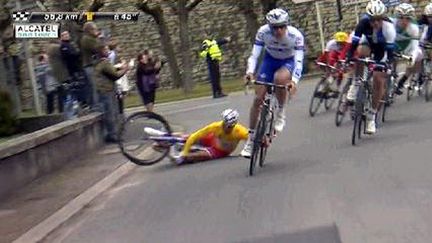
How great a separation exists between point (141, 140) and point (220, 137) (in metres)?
1.22

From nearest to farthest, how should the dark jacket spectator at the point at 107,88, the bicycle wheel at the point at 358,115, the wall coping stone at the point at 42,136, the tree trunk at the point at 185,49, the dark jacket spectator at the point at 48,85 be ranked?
the wall coping stone at the point at 42,136 → the bicycle wheel at the point at 358,115 → the dark jacket spectator at the point at 107,88 → the dark jacket spectator at the point at 48,85 → the tree trunk at the point at 185,49

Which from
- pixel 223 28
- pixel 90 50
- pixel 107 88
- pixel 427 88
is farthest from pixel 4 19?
pixel 223 28

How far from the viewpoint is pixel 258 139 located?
13.0 metres

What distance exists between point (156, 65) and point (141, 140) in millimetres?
9551

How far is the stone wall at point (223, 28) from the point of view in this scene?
51.5 meters

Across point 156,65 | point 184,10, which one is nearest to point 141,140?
point 156,65

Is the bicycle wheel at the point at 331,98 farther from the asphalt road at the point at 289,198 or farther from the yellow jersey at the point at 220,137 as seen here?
the yellow jersey at the point at 220,137

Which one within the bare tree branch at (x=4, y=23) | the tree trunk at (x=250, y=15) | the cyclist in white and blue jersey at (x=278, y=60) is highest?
the cyclist in white and blue jersey at (x=278, y=60)

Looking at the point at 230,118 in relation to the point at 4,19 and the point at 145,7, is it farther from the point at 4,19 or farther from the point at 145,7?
the point at 145,7

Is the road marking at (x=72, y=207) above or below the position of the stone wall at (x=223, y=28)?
above

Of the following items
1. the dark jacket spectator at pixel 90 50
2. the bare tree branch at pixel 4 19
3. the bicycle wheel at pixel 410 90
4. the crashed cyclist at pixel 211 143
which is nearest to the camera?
the crashed cyclist at pixel 211 143

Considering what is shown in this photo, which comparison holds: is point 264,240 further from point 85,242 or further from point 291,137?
point 291,137

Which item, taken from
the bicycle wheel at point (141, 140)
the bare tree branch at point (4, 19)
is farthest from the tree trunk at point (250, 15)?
the bicycle wheel at point (141, 140)

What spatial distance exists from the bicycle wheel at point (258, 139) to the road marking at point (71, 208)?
6.17 ft
